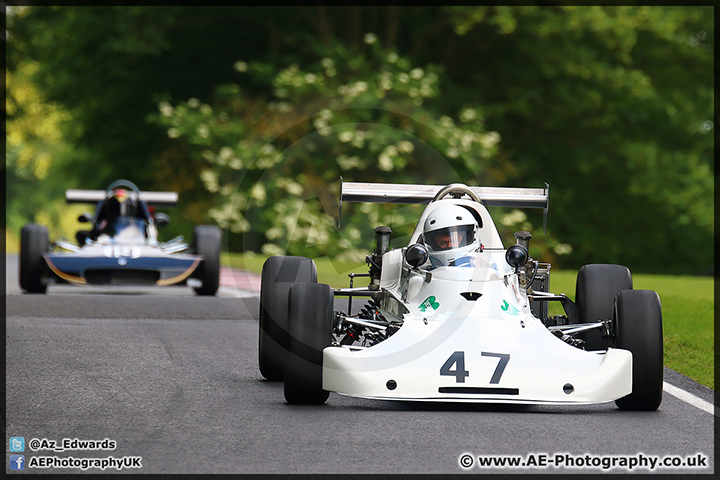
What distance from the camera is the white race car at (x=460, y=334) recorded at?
23.0 ft

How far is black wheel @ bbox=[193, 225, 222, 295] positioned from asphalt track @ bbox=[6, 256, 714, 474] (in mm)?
6384

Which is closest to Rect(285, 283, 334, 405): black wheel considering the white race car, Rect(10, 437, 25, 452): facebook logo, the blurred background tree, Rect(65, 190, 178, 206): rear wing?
the white race car

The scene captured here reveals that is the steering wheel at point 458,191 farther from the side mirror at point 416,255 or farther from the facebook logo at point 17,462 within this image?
the facebook logo at point 17,462

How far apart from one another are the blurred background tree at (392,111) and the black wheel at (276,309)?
18150mm

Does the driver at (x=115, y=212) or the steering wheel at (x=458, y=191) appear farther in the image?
the driver at (x=115, y=212)

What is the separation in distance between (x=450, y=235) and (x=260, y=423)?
229cm

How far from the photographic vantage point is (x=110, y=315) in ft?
43.0

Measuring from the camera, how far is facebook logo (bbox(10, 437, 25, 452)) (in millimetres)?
5988

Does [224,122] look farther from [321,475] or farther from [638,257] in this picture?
[321,475]

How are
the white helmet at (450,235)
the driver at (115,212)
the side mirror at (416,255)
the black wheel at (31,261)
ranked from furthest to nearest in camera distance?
the driver at (115,212)
the black wheel at (31,261)
the white helmet at (450,235)
the side mirror at (416,255)

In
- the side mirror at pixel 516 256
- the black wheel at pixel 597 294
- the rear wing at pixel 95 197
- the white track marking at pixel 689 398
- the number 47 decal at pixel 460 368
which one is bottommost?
the white track marking at pixel 689 398

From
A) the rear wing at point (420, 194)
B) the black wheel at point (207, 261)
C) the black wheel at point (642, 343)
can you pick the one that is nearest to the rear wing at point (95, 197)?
the black wheel at point (207, 261)

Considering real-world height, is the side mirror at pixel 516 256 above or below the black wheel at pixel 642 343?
above

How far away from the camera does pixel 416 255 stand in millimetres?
7988
